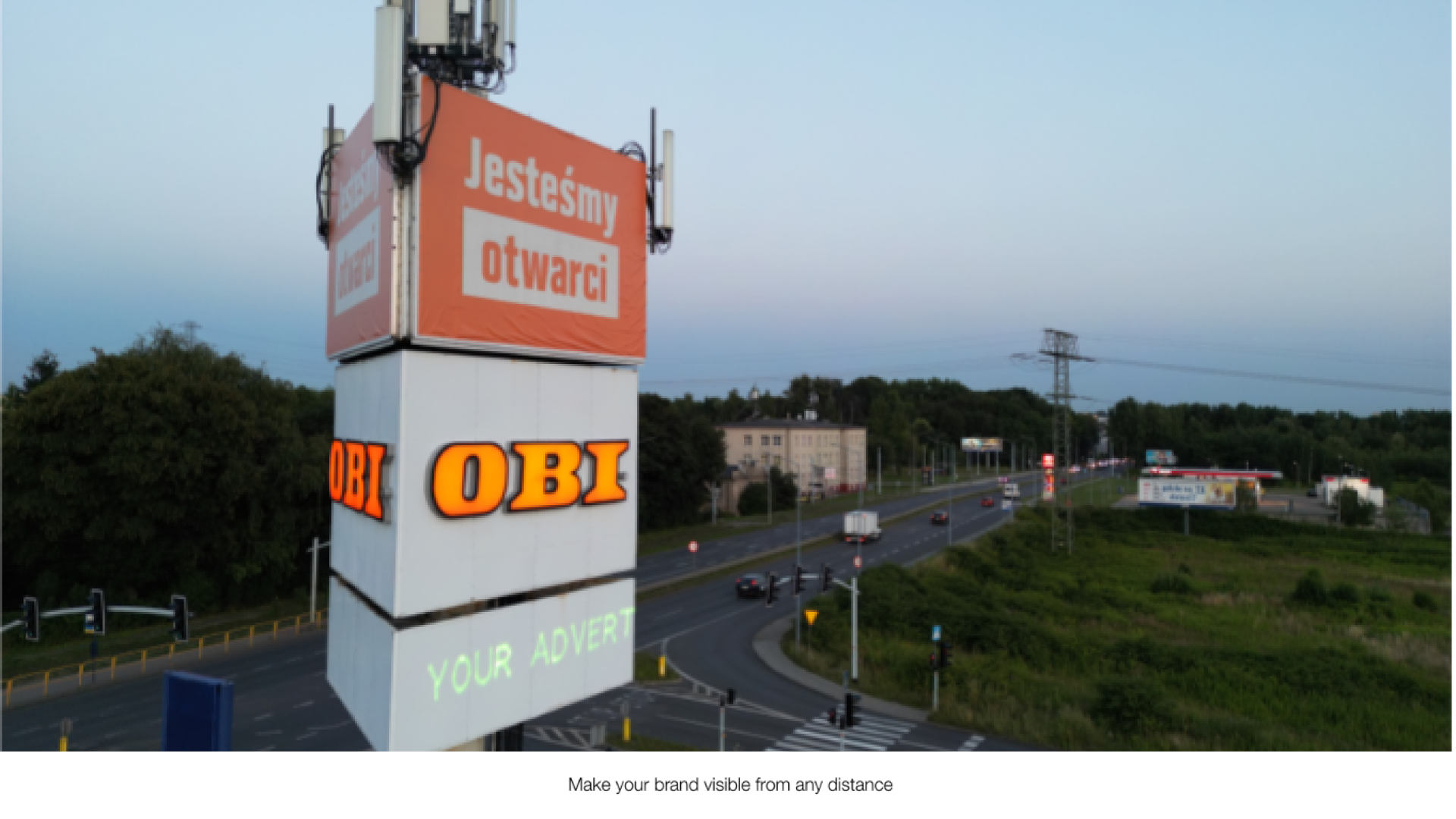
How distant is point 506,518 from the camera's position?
11312 millimetres

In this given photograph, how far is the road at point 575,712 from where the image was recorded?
85.7 feet

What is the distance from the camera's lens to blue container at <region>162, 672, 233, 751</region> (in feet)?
40.9

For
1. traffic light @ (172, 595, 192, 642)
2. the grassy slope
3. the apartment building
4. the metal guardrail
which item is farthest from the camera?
the apartment building

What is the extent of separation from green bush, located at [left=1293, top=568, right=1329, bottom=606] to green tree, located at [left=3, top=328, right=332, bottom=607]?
64.6 metres

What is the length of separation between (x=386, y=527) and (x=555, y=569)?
2.65 metres

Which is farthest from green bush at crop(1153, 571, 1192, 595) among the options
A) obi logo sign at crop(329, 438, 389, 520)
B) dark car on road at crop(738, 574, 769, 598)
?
obi logo sign at crop(329, 438, 389, 520)

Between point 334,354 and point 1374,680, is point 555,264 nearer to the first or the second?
point 334,354

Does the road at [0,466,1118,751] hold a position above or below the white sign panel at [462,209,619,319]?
below

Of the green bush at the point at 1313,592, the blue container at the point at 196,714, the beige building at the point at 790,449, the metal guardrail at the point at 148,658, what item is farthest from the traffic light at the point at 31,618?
the beige building at the point at 790,449

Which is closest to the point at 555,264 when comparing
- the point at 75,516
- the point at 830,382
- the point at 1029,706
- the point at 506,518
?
the point at 506,518

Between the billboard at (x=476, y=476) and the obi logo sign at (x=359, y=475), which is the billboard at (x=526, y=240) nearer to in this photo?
the billboard at (x=476, y=476)

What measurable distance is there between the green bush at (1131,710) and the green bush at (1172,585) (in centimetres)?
3313

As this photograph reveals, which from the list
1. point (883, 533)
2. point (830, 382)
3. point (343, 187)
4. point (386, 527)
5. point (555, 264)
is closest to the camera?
point (386, 527)

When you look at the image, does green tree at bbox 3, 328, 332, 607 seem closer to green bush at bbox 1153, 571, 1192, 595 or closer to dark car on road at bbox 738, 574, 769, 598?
dark car on road at bbox 738, 574, 769, 598
